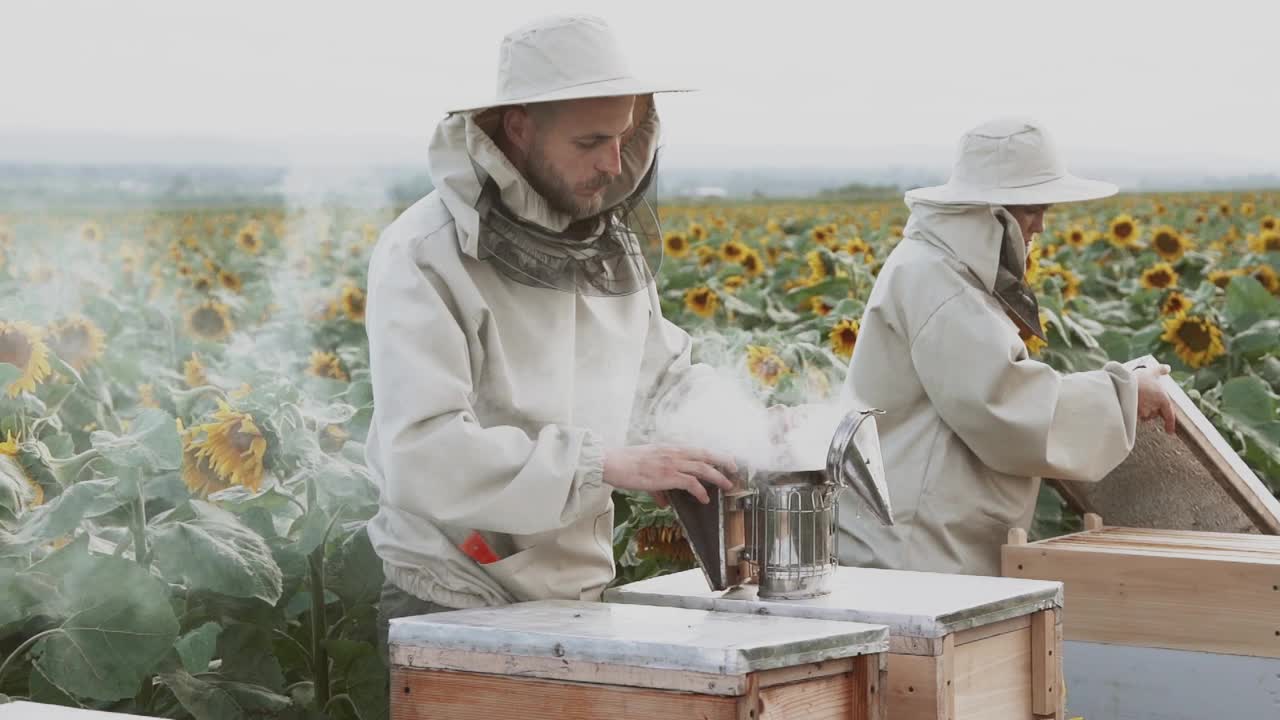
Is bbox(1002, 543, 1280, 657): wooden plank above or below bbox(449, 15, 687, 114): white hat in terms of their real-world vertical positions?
below

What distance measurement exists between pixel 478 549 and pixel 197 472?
112 cm

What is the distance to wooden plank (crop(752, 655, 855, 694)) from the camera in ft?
7.52

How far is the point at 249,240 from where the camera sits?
8.84m

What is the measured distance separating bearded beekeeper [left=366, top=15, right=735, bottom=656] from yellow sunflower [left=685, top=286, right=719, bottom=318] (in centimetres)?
415

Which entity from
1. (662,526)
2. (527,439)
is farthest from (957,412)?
(527,439)

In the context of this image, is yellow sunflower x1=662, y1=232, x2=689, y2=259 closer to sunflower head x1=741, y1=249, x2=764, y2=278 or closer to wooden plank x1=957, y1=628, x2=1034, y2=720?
sunflower head x1=741, y1=249, x2=764, y2=278

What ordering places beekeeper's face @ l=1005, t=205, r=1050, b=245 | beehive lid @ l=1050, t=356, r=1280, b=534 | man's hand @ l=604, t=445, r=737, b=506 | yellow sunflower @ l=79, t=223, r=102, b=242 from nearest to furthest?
1. man's hand @ l=604, t=445, r=737, b=506
2. beekeeper's face @ l=1005, t=205, r=1050, b=245
3. beehive lid @ l=1050, t=356, r=1280, b=534
4. yellow sunflower @ l=79, t=223, r=102, b=242

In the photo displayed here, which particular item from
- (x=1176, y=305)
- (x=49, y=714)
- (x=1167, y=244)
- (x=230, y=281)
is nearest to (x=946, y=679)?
(x=49, y=714)

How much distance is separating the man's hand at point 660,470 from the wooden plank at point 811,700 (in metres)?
0.40

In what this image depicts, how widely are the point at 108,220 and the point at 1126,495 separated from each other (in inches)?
274

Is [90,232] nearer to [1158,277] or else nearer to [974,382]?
[1158,277]

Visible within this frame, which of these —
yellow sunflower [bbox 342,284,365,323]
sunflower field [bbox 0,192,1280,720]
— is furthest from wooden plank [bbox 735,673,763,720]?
yellow sunflower [bbox 342,284,365,323]

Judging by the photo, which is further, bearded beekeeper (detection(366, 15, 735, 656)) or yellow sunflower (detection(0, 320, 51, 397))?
yellow sunflower (detection(0, 320, 51, 397))

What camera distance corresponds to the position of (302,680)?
3.66 m
